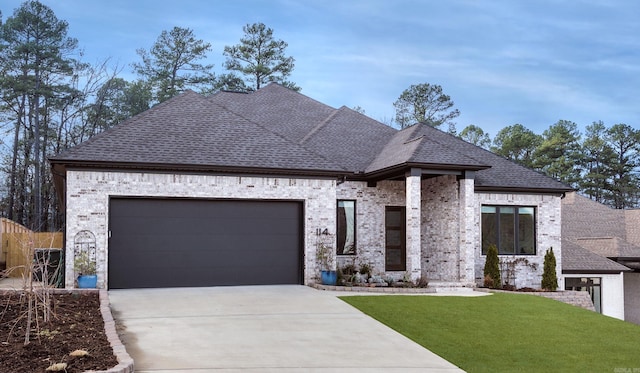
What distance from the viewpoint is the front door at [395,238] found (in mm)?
19266

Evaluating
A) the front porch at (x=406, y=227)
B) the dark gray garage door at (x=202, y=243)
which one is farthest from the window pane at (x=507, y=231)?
the dark gray garage door at (x=202, y=243)

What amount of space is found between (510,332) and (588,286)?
12948 millimetres

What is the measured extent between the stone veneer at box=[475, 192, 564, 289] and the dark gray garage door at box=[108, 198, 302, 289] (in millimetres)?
6227

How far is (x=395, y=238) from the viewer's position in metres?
19.3

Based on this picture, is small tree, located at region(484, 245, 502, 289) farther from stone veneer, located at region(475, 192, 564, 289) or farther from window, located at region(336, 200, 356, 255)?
window, located at region(336, 200, 356, 255)

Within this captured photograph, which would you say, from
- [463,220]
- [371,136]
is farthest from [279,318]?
[371,136]

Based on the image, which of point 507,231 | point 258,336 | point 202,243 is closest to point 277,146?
point 202,243

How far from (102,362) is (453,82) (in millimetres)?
41322

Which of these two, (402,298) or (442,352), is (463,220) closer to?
(402,298)

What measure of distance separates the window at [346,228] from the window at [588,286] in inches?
335

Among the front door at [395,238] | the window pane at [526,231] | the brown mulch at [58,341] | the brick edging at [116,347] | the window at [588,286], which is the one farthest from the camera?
the window at [588,286]

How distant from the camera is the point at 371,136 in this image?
21891mm

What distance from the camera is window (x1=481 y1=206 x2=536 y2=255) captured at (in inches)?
774

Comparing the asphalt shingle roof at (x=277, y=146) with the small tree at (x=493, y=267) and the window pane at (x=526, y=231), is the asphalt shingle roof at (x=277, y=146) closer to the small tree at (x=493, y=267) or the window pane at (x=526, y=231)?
the window pane at (x=526, y=231)
